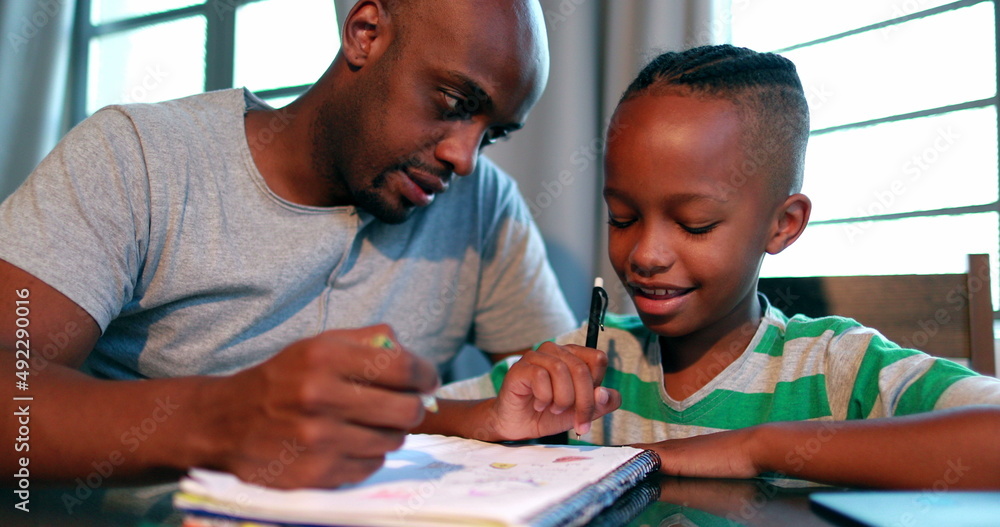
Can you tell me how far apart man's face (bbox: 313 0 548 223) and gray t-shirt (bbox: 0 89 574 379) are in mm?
106

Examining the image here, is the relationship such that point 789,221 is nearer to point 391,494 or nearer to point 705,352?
point 705,352

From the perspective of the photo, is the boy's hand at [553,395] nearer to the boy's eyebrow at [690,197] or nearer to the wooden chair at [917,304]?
the boy's eyebrow at [690,197]

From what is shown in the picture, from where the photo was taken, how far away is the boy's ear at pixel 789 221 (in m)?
0.97

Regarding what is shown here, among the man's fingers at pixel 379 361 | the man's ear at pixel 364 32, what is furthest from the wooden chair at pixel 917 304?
the man's fingers at pixel 379 361

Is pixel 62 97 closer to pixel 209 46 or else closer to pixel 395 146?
pixel 209 46

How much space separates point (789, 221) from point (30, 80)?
2.97 meters

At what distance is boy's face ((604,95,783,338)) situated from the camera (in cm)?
90

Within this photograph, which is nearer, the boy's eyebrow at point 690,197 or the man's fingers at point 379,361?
the man's fingers at point 379,361

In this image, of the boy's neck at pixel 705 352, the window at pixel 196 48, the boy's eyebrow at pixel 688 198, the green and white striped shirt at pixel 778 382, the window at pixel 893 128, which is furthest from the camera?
the window at pixel 196 48

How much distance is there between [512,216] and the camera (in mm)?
1483

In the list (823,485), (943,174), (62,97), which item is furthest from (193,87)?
(823,485)

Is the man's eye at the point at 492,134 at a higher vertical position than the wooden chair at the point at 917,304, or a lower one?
higher

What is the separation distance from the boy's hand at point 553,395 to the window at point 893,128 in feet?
3.46

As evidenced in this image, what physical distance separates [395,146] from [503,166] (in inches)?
31.9
